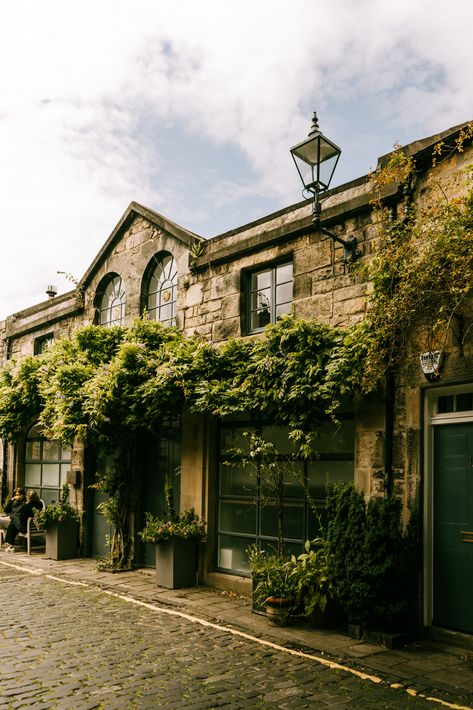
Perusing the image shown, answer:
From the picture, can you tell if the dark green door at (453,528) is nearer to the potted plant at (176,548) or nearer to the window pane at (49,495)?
the potted plant at (176,548)

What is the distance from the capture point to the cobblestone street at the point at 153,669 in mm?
5141

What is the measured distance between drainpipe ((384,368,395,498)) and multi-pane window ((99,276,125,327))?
6606 millimetres

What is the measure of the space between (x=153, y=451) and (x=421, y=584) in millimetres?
5756

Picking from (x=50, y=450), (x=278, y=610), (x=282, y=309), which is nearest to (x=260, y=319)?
(x=282, y=309)

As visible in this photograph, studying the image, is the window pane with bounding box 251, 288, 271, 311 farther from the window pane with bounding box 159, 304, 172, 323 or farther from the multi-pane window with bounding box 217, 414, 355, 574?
the window pane with bounding box 159, 304, 172, 323

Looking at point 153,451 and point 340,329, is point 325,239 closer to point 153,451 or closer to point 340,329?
point 340,329

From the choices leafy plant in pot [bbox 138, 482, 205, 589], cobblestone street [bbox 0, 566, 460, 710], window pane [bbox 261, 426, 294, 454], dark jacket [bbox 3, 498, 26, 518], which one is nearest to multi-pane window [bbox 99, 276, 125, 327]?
dark jacket [bbox 3, 498, 26, 518]

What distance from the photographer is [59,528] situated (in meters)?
12.5

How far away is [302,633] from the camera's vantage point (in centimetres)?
707

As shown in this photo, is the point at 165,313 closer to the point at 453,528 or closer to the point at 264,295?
the point at 264,295

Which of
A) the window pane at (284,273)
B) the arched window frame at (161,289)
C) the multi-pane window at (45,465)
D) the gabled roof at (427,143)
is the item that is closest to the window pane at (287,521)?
the window pane at (284,273)

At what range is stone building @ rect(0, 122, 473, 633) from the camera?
7.00 metres

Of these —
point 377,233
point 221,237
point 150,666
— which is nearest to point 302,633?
point 150,666

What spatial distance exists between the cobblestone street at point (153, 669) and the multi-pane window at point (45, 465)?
6133mm
